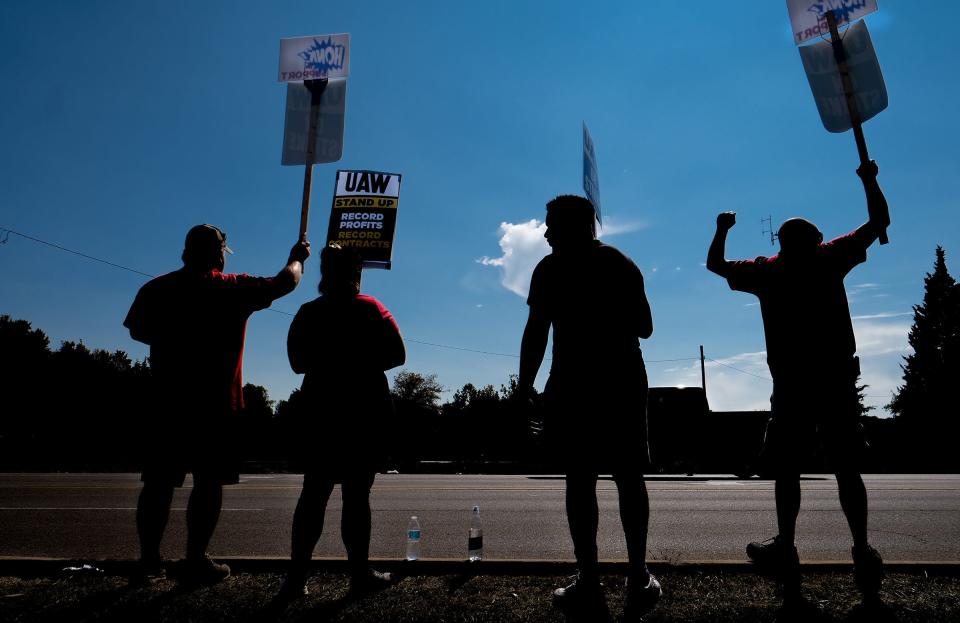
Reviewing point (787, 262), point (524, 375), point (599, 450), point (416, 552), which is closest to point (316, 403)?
point (524, 375)

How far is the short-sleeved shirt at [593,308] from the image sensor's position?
279cm

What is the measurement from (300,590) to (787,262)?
2935mm

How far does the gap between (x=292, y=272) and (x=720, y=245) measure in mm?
2495

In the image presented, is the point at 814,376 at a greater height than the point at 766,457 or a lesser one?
greater

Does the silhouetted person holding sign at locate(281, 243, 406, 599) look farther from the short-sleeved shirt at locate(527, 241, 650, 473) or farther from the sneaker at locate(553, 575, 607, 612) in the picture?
the sneaker at locate(553, 575, 607, 612)

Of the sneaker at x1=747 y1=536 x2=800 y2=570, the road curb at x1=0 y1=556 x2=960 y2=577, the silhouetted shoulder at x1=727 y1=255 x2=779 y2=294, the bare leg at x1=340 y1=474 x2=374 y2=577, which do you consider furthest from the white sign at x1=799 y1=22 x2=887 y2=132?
the bare leg at x1=340 y1=474 x2=374 y2=577

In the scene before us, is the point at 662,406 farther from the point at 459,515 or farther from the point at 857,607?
the point at 857,607

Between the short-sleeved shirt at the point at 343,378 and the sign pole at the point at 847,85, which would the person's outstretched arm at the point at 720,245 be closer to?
the sign pole at the point at 847,85

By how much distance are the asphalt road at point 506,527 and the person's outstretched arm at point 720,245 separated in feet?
6.49

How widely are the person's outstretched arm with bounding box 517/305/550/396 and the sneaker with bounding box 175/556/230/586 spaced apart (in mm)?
1933

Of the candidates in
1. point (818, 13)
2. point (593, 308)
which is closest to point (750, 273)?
point (593, 308)

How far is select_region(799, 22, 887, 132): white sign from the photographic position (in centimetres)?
377

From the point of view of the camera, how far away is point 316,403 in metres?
3.18

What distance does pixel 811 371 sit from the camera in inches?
118
